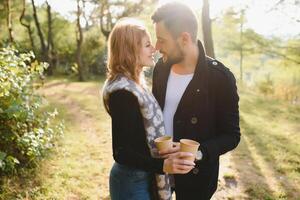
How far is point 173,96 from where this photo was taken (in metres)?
2.55

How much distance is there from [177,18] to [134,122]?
2.48 ft

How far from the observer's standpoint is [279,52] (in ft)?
67.7

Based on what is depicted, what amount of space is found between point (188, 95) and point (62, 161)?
4.53 metres

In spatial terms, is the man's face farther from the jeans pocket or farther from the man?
the jeans pocket

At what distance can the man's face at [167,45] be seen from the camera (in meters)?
2.44

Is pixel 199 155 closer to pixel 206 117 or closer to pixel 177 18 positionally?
pixel 206 117

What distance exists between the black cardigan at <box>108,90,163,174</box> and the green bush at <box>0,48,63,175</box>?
2.56 metres

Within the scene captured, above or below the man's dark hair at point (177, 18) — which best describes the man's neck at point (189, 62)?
below

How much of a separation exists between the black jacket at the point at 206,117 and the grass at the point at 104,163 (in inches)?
116

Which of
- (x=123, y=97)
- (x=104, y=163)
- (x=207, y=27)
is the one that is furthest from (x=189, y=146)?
(x=207, y=27)

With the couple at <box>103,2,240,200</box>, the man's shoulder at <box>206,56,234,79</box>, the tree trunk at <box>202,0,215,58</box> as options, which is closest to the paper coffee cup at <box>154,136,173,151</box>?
the couple at <box>103,2,240,200</box>

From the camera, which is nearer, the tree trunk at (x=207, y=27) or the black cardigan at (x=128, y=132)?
the black cardigan at (x=128, y=132)

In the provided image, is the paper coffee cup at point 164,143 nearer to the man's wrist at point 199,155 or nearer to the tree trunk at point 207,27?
the man's wrist at point 199,155

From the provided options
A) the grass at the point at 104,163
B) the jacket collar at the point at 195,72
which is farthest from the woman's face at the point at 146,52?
the grass at the point at 104,163
